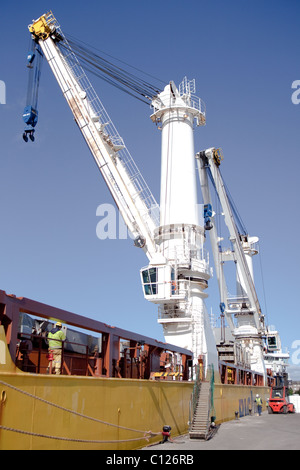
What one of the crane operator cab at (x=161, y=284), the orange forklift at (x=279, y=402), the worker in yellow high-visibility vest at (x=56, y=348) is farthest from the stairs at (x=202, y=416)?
the orange forklift at (x=279, y=402)

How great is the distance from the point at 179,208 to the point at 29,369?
72.6ft

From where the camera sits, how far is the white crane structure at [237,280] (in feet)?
156

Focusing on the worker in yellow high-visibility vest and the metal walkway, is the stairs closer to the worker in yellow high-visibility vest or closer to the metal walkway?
the metal walkway

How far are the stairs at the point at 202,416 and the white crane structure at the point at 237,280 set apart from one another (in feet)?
80.2

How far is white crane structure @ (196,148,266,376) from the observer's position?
156ft

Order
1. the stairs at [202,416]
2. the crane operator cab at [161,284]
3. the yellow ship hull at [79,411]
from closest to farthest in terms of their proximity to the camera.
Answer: the yellow ship hull at [79,411]
the stairs at [202,416]
the crane operator cab at [161,284]

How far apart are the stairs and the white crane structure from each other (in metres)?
24.4

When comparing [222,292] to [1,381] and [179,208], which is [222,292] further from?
[1,381]

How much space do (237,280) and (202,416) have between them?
3127 centimetres

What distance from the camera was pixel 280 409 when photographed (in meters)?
37.4

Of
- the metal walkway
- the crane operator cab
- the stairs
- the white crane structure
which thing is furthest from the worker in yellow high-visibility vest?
the white crane structure

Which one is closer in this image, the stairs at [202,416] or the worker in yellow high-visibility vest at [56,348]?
the worker in yellow high-visibility vest at [56,348]

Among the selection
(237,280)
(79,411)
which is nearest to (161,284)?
(79,411)

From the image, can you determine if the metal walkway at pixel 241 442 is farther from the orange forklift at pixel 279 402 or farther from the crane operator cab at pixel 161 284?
Result: the orange forklift at pixel 279 402
